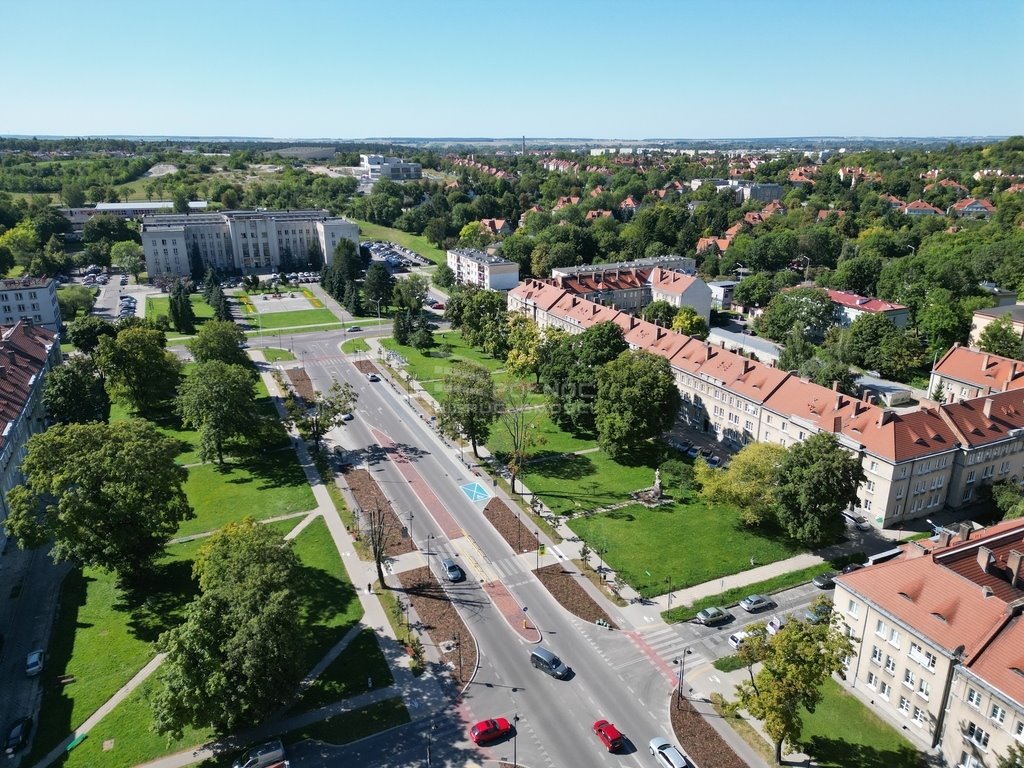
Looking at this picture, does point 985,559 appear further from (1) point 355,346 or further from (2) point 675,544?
(1) point 355,346

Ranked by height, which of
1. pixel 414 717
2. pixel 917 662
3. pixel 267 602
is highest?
pixel 267 602

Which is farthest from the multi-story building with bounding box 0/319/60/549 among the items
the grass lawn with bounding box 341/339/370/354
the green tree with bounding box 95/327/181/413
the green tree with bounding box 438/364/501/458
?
the grass lawn with bounding box 341/339/370/354

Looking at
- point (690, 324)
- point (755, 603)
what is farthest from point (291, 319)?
point (755, 603)

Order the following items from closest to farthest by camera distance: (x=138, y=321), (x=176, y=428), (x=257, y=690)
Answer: (x=257, y=690)
(x=176, y=428)
(x=138, y=321)

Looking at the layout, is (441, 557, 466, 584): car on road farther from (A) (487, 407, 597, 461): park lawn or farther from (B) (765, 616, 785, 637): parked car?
(B) (765, 616, 785, 637): parked car

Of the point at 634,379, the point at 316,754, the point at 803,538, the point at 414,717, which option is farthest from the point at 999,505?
the point at 316,754

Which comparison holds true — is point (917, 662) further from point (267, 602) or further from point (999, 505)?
point (267, 602)

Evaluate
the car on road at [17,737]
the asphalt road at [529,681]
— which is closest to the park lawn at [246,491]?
the asphalt road at [529,681]
